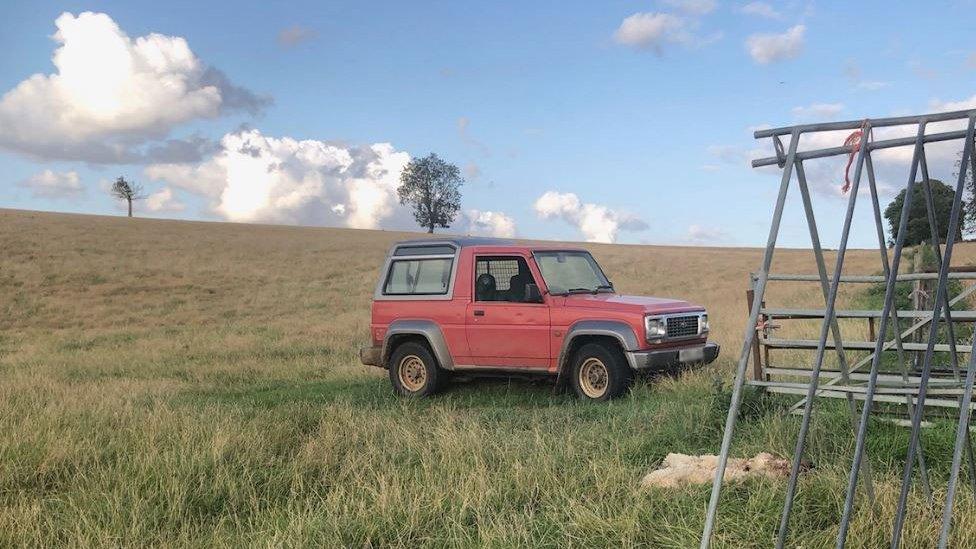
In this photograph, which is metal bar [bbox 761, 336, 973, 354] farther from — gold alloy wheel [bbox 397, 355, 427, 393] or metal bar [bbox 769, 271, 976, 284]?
gold alloy wheel [bbox 397, 355, 427, 393]

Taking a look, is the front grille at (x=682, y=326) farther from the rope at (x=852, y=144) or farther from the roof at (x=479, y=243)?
the rope at (x=852, y=144)

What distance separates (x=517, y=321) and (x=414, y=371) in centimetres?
171

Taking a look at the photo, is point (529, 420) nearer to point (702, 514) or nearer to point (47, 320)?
point (702, 514)

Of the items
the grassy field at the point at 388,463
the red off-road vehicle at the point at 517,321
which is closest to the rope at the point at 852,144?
the grassy field at the point at 388,463

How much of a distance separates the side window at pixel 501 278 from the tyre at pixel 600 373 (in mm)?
1040

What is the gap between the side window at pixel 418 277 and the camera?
10117mm

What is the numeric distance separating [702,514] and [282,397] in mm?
6838

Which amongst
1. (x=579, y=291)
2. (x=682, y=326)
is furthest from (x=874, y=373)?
(x=579, y=291)

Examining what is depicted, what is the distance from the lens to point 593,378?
9016 millimetres

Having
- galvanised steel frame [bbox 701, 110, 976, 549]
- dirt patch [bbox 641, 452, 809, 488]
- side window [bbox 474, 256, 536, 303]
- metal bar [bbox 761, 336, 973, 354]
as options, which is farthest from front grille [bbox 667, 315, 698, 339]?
galvanised steel frame [bbox 701, 110, 976, 549]

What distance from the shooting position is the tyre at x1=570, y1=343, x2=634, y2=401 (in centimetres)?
871

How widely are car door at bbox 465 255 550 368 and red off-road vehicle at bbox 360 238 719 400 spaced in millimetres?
12

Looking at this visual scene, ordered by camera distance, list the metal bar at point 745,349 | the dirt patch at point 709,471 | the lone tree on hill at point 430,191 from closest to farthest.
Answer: the metal bar at point 745,349, the dirt patch at point 709,471, the lone tree on hill at point 430,191

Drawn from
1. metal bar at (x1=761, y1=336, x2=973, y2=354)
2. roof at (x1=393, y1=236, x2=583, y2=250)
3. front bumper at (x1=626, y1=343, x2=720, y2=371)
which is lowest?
front bumper at (x1=626, y1=343, x2=720, y2=371)
